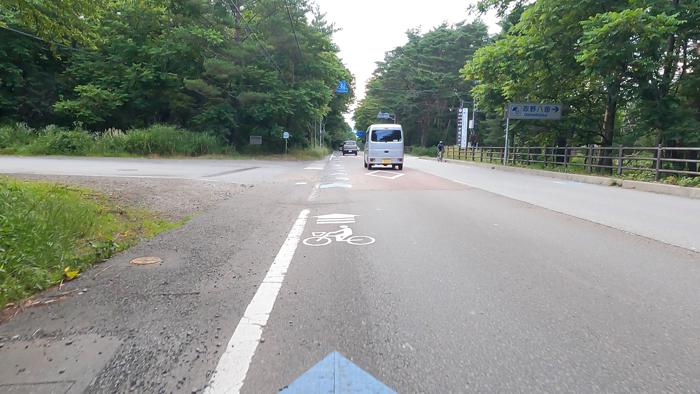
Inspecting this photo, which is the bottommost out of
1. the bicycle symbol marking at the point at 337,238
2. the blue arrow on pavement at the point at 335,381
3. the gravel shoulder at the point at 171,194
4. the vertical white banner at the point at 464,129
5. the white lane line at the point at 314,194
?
the blue arrow on pavement at the point at 335,381

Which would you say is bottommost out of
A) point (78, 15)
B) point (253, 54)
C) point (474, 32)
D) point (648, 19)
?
point (78, 15)

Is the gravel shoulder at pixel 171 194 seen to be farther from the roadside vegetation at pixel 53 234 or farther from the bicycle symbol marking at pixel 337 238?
the bicycle symbol marking at pixel 337 238

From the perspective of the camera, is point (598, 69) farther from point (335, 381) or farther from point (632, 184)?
point (335, 381)

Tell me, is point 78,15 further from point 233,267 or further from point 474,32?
point 474,32

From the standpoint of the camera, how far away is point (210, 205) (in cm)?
1016

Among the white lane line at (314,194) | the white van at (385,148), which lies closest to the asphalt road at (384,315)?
the white lane line at (314,194)

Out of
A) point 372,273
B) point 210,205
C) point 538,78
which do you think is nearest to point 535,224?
point 372,273

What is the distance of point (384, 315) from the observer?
3.83m

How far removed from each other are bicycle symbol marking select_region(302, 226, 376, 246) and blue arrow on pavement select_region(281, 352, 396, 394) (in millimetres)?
3565

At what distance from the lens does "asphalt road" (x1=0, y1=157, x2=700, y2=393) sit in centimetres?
287

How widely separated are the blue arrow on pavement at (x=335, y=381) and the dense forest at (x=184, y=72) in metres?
32.3

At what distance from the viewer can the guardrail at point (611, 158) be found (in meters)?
16.7

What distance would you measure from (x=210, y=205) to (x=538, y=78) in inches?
786

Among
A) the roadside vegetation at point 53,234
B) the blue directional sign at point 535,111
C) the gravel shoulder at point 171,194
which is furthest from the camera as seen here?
the blue directional sign at point 535,111
